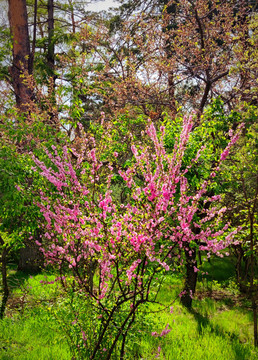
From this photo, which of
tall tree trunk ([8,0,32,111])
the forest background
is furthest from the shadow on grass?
tall tree trunk ([8,0,32,111])

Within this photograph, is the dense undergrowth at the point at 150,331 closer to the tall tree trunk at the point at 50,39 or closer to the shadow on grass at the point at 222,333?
the shadow on grass at the point at 222,333

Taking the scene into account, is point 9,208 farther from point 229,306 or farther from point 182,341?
point 229,306

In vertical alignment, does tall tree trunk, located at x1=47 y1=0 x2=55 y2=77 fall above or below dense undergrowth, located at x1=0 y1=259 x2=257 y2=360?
above

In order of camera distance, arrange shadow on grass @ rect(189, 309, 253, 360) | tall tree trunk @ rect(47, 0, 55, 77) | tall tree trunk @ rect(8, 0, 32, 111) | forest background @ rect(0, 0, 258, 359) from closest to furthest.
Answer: forest background @ rect(0, 0, 258, 359) → shadow on grass @ rect(189, 309, 253, 360) → tall tree trunk @ rect(8, 0, 32, 111) → tall tree trunk @ rect(47, 0, 55, 77)

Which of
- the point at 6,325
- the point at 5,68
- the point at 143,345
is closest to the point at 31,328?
the point at 6,325

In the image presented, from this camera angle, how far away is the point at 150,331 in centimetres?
414

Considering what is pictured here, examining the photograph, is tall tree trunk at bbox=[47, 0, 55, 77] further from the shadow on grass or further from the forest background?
the shadow on grass

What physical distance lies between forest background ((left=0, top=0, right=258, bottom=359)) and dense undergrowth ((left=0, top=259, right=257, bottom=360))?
10cm

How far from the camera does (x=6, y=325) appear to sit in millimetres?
5188

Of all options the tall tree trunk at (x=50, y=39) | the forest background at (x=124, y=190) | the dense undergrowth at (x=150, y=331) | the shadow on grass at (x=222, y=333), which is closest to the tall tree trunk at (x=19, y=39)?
the forest background at (x=124, y=190)

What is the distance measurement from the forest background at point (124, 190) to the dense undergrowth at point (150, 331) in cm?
10

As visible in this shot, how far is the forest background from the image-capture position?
2.90 meters

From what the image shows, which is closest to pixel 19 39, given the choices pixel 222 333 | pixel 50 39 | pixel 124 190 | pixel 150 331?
pixel 50 39

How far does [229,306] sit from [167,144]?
490 cm
